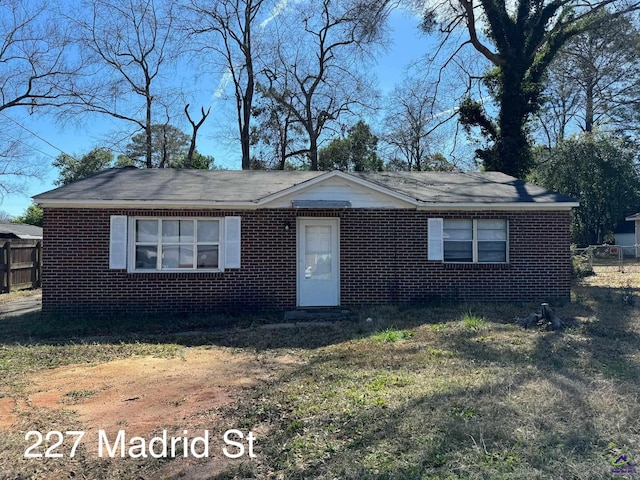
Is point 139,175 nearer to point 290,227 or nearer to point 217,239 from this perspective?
point 217,239

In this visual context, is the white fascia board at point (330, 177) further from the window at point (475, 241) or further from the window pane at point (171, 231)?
the window pane at point (171, 231)

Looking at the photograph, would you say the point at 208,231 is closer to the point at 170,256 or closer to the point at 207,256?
the point at 207,256

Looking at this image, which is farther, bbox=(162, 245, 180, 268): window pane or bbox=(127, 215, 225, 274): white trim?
bbox=(162, 245, 180, 268): window pane

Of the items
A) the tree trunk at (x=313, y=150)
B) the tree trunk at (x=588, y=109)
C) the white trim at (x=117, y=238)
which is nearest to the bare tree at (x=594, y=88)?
the tree trunk at (x=588, y=109)

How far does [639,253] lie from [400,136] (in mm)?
18010

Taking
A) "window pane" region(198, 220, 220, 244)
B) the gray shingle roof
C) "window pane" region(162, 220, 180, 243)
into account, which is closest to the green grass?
the gray shingle roof

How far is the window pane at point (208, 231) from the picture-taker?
1062cm

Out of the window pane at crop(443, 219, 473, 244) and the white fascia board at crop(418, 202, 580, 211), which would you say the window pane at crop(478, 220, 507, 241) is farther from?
the white fascia board at crop(418, 202, 580, 211)

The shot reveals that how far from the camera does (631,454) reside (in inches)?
139

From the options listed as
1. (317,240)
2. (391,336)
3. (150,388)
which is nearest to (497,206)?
(317,240)

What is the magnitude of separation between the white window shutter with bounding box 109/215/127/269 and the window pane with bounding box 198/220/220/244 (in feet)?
5.29

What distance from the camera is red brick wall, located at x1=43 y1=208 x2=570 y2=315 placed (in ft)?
33.6

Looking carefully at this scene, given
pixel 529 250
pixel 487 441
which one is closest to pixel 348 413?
pixel 487 441

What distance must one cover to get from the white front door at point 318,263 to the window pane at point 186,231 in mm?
2464
